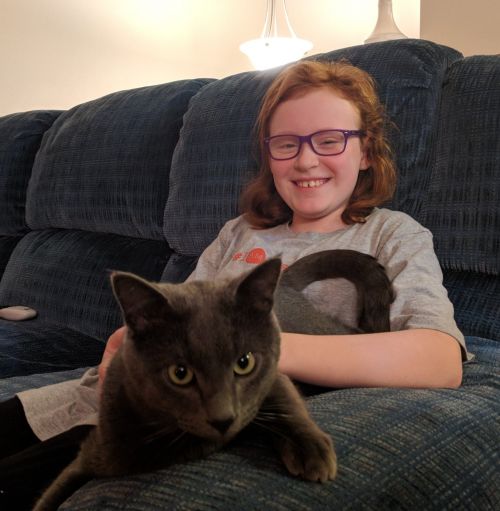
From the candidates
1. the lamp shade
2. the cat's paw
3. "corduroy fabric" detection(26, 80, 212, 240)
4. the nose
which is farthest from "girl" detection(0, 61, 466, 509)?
the lamp shade

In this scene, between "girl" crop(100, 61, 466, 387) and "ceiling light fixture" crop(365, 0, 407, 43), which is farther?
"ceiling light fixture" crop(365, 0, 407, 43)

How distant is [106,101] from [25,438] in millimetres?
1580

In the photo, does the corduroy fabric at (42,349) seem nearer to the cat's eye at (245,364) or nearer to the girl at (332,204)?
the girl at (332,204)

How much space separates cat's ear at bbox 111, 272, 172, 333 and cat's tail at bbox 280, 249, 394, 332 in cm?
47

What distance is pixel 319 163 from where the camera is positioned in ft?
4.25

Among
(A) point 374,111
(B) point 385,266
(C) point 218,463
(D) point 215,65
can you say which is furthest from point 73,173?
(D) point 215,65

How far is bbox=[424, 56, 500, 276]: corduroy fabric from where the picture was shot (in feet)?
4.28

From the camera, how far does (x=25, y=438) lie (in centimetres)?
112

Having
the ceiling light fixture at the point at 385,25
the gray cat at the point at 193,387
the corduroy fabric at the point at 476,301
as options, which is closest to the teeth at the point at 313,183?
the corduroy fabric at the point at 476,301

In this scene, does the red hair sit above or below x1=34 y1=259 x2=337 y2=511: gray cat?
above

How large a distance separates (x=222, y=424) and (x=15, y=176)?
2273mm

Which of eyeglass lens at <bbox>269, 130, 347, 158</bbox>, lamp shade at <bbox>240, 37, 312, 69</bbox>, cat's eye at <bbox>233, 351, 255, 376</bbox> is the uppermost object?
lamp shade at <bbox>240, 37, 312, 69</bbox>

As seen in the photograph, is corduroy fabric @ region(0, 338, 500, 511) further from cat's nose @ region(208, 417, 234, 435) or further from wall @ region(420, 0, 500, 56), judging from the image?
wall @ region(420, 0, 500, 56)

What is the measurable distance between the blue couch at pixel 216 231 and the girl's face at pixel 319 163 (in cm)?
15
